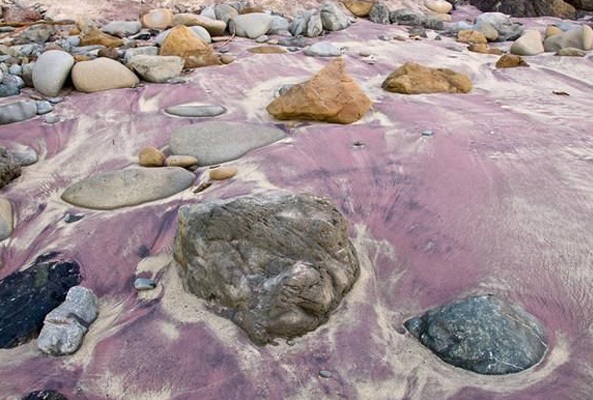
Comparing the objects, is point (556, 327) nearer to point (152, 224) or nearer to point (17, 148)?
point (152, 224)

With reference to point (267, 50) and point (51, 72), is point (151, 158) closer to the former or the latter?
point (51, 72)

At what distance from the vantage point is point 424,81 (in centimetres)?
502

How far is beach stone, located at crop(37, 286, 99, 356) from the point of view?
2523 millimetres

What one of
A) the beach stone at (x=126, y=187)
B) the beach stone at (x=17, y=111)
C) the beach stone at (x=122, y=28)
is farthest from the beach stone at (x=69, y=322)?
the beach stone at (x=122, y=28)

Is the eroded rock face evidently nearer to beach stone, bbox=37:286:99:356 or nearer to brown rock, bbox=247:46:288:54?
beach stone, bbox=37:286:99:356

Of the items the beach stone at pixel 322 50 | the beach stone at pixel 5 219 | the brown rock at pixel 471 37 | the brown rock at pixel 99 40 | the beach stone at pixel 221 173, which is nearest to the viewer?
the beach stone at pixel 5 219

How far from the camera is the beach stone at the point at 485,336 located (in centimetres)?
233

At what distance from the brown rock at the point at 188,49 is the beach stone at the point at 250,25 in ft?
3.89

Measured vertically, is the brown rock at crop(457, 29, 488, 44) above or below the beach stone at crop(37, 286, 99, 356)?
below

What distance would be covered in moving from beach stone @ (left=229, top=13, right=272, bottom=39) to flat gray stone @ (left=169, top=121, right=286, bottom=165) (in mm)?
3121

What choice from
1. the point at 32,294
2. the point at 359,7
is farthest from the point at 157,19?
the point at 32,294

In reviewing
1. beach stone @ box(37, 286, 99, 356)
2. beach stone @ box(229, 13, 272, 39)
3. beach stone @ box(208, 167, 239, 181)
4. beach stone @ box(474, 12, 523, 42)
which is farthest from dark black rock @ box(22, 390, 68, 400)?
beach stone @ box(474, 12, 523, 42)

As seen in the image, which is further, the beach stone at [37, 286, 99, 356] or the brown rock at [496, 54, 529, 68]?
the brown rock at [496, 54, 529, 68]

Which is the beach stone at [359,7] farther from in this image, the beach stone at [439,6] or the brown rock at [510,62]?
the brown rock at [510,62]
